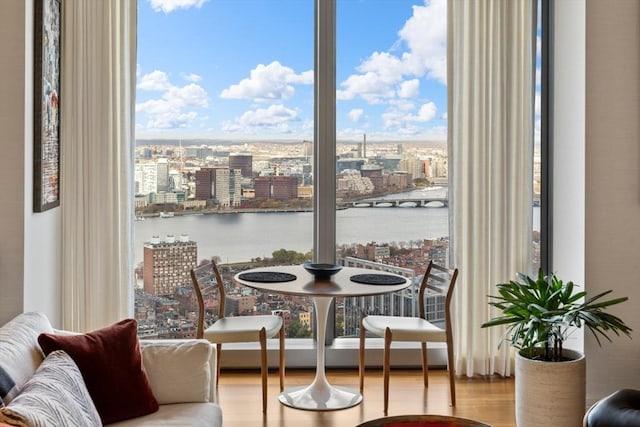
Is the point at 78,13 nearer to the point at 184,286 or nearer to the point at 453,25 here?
the point at 184,286

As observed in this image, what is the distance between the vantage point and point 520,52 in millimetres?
4977

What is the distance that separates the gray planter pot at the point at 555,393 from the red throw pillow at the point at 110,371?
1941 mm

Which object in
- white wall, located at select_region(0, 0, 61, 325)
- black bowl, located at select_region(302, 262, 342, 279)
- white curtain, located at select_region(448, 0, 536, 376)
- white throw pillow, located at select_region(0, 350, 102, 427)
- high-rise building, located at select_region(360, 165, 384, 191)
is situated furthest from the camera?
high-rise building, located at select_region(360, 165, 384, 191)

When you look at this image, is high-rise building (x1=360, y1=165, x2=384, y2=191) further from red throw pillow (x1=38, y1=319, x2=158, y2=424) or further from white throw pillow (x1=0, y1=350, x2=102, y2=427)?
white throw pillow (x1=0, y1=350, x2=102, y2=427)

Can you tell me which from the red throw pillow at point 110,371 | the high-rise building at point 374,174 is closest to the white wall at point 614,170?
the high-rise building at point 374,174

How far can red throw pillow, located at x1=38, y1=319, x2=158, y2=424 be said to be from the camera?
2.88 metres

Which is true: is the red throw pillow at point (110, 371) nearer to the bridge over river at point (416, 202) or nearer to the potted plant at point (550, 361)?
the potted plant at point (550, 361)

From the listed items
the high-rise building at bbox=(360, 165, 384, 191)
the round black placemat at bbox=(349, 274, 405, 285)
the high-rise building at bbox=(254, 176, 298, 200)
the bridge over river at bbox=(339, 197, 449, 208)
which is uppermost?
the high-rise building at bbox=(360, 165, 384, 191)

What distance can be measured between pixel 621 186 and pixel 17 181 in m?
3.19

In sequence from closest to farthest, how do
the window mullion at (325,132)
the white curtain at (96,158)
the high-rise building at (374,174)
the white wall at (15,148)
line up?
1. the white wall at (15,148)
2. the white curtain at (96,158)
3. the window mullion at (325,132)
4. the high-rise building at (374,174)

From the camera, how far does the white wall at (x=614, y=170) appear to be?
14.2 ft

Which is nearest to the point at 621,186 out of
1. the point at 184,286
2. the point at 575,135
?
the point at 575,135

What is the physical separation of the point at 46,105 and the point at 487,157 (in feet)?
8.76

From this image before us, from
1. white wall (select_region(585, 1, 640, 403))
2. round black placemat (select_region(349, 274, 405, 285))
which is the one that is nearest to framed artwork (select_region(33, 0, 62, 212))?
round black placemat (select_region(349, 274, 405, 285))
